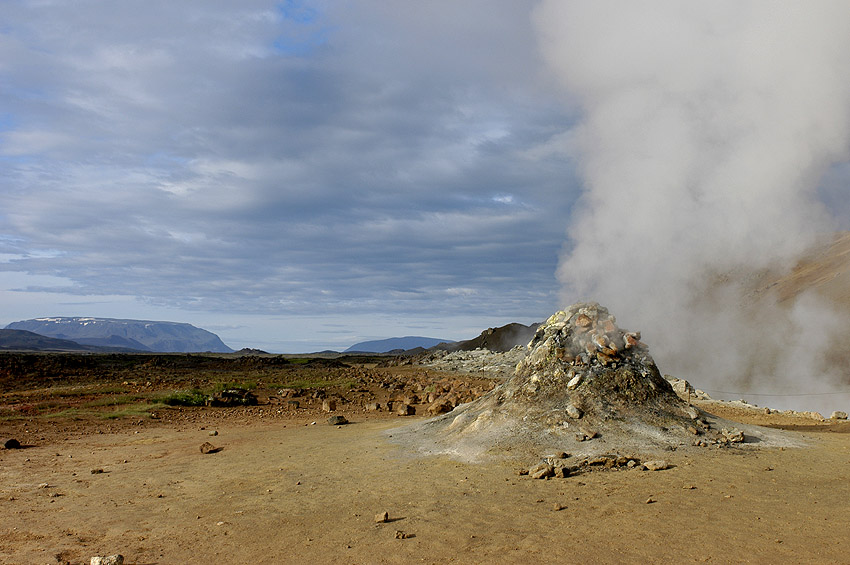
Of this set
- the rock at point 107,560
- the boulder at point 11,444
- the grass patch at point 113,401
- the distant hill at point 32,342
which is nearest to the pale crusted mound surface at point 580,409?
the rock at point 107,560

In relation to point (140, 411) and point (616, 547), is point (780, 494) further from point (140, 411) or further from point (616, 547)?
point (140, 411)

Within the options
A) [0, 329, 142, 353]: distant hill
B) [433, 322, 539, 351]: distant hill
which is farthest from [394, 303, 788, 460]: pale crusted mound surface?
[0, 329, 142, 353]: distant hill

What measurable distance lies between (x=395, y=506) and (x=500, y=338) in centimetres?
4934

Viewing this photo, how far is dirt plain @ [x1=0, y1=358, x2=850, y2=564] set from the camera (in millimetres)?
5375

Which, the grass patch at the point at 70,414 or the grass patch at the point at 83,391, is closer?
the grass patch at the point at 70,414

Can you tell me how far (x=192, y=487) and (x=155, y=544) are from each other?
2.40 meters

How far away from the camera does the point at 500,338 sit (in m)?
55.5

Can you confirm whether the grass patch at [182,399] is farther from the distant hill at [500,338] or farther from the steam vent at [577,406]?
the distant hill at [500,338]

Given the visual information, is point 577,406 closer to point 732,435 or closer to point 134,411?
point 732,435

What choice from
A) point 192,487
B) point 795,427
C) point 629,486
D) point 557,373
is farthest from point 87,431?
point 795,427

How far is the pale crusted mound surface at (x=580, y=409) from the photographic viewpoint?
8930 millimetres

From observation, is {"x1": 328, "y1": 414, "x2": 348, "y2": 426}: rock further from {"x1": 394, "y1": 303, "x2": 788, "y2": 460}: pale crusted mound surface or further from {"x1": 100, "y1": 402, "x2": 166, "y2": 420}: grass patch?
{"x1": 100, "y1": 402, "x2": 166, "y2": 420}: grass patch

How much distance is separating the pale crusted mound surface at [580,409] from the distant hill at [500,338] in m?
40.2

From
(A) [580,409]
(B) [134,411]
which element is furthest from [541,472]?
(B) [134,411]
